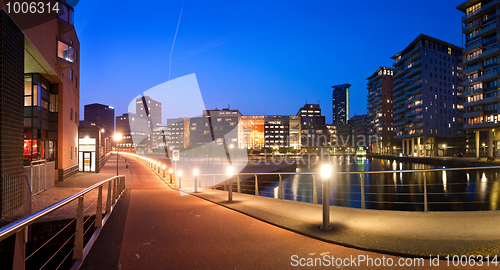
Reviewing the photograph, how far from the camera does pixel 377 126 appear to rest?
123 metres

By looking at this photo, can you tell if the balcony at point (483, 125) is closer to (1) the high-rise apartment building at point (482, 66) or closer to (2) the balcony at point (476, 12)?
(1) the high-rise apartment building at point (482, 66)

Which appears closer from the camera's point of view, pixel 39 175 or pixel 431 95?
pixel 39 175

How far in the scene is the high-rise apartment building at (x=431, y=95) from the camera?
8424cm

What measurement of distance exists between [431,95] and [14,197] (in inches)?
3911

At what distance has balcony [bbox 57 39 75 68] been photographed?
21.0 meters

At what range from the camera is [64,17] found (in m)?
22.3

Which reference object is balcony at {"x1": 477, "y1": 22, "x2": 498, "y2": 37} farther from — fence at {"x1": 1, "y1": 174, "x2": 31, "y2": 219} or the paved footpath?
Result: fence at {"x1": 1, "y1": 174, "x2": 31, "y2": 219}

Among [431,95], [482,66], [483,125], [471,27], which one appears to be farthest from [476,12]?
[431,95]

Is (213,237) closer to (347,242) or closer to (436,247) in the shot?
(347,242)

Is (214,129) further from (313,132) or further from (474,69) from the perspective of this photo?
(474,69)

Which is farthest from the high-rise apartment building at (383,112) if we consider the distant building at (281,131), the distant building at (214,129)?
the distant building at (214,129)

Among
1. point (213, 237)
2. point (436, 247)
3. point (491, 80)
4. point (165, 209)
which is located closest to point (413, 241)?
point (436, 247)

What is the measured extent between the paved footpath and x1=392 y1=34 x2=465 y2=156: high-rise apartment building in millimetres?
90034

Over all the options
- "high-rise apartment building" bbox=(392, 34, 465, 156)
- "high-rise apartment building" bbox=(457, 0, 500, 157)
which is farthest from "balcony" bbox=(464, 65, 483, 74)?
"high-rise apartment building" bbox=(392, 34, 465, 156)
